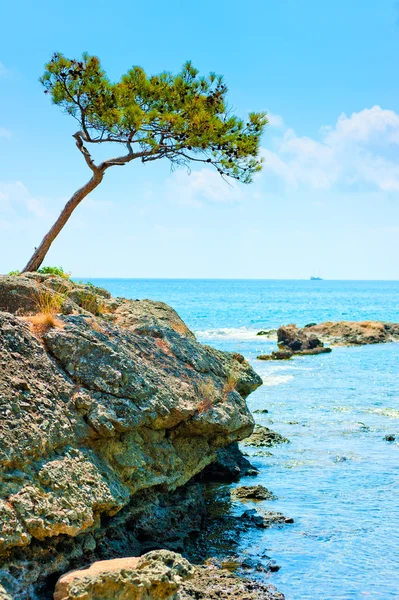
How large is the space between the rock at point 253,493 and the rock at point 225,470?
3.27ft

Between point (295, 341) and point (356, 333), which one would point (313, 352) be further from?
point (356, 333)

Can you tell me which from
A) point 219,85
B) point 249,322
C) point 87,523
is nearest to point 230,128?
point 219,85

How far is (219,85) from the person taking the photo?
18375 millimetres

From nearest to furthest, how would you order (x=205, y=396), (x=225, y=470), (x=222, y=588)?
(x=222, y=588) < (x=205, y=396) < (x=225, y=470)

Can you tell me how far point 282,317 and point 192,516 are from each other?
83.5m

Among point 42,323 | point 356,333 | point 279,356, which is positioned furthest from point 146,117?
point 356,333

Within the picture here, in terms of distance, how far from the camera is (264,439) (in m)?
20.7

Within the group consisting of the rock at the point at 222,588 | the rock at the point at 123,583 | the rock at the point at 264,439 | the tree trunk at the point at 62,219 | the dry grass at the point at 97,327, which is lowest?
the rock at the point at 264,439

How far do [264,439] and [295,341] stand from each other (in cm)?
2911

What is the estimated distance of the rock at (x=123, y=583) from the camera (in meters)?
8.10

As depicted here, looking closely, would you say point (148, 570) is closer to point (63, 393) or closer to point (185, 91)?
point (63, 393)

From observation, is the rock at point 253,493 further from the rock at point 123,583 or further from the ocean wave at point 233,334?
the ocean wave at point 233,334

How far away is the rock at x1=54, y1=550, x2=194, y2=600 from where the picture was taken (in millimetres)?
8102

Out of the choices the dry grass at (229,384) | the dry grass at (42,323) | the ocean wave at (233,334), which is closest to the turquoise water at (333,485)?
the dry grass at (229,384)
